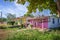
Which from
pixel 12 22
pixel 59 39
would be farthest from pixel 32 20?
pixel 59 39

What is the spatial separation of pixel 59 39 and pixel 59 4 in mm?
5432

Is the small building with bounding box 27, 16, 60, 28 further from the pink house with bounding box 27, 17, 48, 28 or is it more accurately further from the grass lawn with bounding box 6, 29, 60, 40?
the grass lawn with bounding box 6, 29, 60, 40

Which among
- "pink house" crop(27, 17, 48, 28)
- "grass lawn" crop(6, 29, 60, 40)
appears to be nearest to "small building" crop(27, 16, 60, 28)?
"pink house" crop(27, 17, 48, 28)

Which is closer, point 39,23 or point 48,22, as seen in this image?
point 48,22

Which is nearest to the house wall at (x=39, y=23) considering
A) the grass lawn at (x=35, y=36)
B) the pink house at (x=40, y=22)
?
the pink house at (x=40, y=22)

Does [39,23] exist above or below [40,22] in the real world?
below

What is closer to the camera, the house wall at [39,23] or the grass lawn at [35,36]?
the grass lawn at [35,36]

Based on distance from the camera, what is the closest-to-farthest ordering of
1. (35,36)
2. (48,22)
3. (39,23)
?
(35,36)
(48,22)
(39,23)

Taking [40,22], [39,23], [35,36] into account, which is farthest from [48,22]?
[35,36]

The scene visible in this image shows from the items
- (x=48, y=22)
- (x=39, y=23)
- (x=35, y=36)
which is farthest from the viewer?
(x=39, y=23)

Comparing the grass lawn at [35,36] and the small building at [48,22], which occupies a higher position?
the grass lawn at [35,36]

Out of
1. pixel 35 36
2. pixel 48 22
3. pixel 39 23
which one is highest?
pixel 35 36

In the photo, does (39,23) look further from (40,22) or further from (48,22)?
(48,22)

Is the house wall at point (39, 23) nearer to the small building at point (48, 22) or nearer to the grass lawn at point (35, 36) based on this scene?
the small building at point (48, 22)
